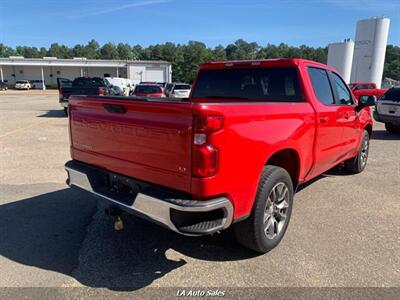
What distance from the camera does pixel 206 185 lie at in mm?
2697

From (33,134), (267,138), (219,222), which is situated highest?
(267,138)

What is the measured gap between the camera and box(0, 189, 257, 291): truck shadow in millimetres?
3256

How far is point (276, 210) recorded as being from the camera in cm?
371

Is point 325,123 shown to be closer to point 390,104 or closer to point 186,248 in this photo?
point 186,248

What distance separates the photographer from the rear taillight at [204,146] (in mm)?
2641

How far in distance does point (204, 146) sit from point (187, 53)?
347 feet

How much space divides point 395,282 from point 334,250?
677mm

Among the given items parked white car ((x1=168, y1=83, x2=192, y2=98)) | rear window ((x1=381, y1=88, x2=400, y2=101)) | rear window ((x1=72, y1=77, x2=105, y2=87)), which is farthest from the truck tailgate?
parked white car ((x1=168, y1=83, x2=192, y2=98))

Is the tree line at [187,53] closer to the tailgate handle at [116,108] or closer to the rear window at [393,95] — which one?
the rear window at [393,95]

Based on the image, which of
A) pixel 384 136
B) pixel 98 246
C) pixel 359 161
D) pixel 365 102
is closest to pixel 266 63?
pixel 365 102

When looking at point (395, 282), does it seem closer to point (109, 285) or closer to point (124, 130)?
point (109, 285)

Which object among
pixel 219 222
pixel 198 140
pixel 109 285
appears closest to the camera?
pixel 198 140

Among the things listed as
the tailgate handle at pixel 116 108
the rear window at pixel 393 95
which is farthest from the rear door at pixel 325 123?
the rear window at pixel 393 95

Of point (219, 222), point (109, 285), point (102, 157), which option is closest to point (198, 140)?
point (219, 222)
